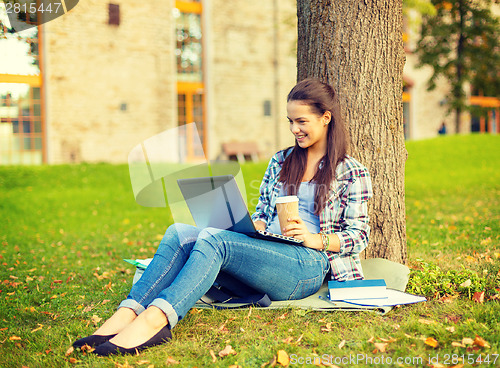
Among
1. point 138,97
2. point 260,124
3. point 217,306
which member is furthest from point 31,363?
point 260,124

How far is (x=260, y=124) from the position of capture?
55.6 feet

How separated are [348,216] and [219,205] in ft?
2.58

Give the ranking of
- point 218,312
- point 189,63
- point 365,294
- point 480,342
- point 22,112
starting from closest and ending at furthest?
point 480,342 → point 365,294 → point 218,312 → point 22,112 → point 189,63

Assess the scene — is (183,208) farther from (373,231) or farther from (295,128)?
(373,231)

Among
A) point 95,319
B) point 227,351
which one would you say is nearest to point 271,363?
point 227,351

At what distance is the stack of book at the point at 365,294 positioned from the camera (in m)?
2.77

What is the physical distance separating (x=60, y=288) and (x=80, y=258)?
1.32m

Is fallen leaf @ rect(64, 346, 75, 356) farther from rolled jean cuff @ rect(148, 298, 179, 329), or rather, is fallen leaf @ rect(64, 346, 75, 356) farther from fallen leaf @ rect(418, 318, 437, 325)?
fallen leaf @ rect(418, 318, 437, 325)

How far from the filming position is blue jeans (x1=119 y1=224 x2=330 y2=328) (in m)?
2.41

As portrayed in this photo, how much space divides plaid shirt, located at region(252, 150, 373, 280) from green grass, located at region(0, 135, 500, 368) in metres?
0.28

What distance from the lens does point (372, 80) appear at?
11.2ft

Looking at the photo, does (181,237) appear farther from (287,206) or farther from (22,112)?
(22,112)

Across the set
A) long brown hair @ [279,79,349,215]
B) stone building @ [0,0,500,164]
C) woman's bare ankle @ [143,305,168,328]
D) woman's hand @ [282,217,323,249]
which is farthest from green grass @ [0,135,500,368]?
stone building @ [0,0,500,164]

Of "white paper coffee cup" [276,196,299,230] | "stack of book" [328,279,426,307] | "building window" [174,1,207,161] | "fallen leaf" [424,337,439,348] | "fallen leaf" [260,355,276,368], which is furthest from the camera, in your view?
"building window" [174,1,207,161]
